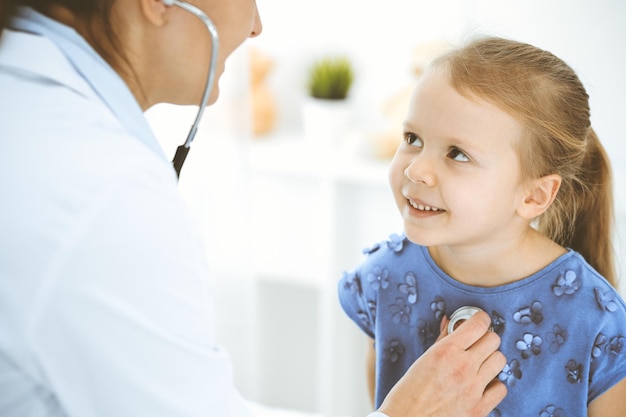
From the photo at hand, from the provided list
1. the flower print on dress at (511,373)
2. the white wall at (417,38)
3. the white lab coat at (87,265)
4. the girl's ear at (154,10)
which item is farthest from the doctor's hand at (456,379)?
the white wall at (417,38)

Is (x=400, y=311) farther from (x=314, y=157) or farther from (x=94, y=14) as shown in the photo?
(x=314, y=157)

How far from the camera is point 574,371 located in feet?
3.96

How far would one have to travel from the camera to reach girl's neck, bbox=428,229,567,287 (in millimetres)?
1266

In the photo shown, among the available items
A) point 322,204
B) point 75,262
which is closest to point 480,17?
point 322,204

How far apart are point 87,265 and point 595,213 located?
2.89 feet

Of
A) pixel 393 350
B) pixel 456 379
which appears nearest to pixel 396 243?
pixel 393 350

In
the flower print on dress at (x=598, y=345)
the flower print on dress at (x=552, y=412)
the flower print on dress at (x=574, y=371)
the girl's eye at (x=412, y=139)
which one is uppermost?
the girl's eye at (x=412, y=139)

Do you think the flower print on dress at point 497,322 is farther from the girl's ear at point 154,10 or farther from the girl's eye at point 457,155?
the girl's ear at point 154,10

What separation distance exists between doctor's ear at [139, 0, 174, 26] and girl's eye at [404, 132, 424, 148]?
429 mm

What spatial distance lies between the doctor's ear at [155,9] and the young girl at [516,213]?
41 centimetres

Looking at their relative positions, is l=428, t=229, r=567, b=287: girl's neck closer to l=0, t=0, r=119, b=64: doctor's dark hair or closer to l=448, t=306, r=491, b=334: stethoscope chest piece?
l=448, t=306, r=491, b=334: stethoscope chest piece

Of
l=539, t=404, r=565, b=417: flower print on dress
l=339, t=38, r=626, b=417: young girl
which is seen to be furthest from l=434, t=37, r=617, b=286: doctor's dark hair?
l=539, t=404, r=565, b=417: flower print on dress

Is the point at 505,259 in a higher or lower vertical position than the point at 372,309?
higher

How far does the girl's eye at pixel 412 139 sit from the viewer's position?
1.24 metres
